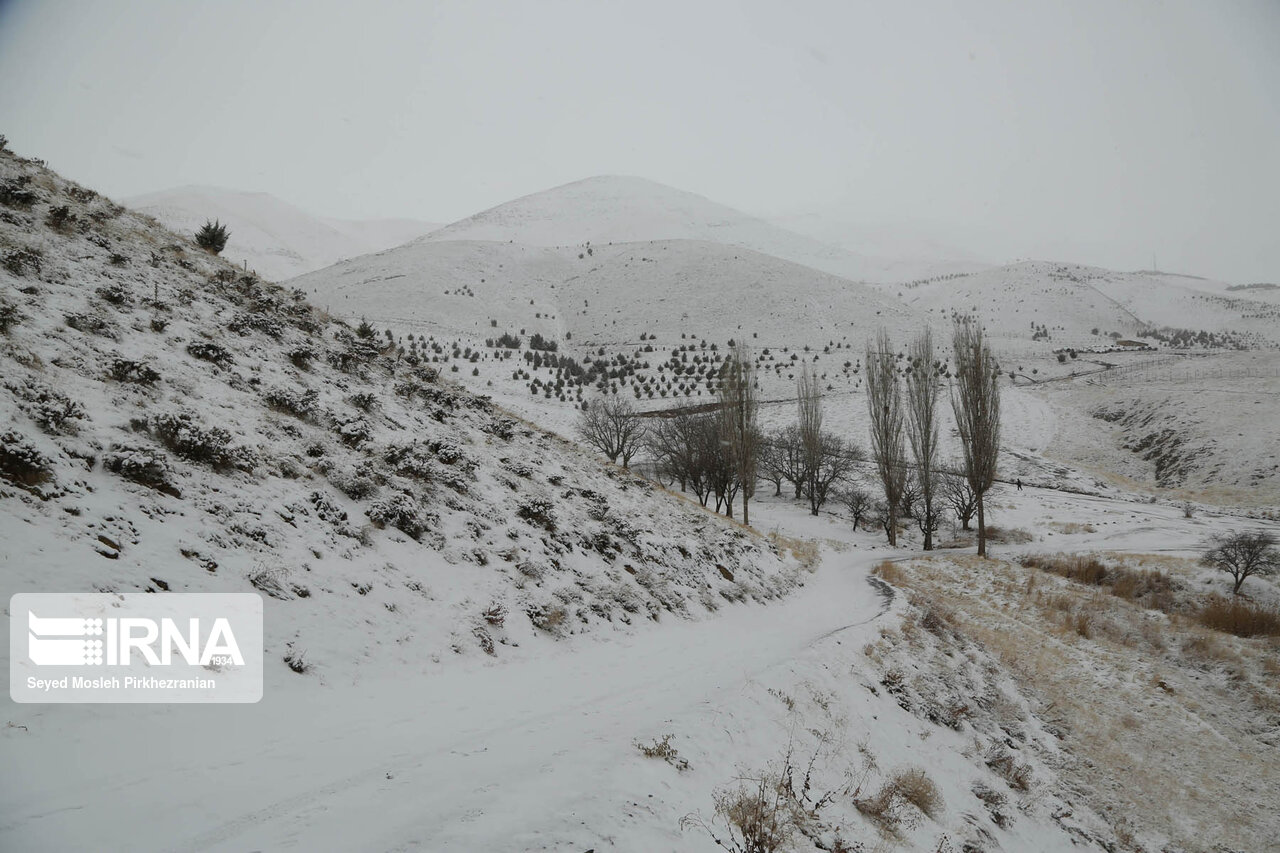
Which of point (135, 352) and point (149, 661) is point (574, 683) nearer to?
point (149, 661)

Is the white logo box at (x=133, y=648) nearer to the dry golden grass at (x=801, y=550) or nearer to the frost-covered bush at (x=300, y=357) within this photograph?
the frost-covered bush at (x=300, y=357)

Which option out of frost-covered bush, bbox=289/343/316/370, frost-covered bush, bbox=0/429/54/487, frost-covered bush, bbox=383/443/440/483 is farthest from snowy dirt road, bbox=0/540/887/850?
frost-covered bush, bbox=289/343/316/370

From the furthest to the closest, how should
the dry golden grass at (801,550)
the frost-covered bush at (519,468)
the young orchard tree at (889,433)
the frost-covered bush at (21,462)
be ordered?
the young orchard tree at (889,433) → the dry golden grass at (801,550) → the frost-covered bush at (519,468) → the frost-covered bush at (21,462)

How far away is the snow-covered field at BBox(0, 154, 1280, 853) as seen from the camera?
15.4 feet

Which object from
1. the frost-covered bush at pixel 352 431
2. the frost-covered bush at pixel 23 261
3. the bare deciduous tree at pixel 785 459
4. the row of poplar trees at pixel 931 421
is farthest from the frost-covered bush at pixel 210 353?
the bare deciduous tree at pixel 785 459

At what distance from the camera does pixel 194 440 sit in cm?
895

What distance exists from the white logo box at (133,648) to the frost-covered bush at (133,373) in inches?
206

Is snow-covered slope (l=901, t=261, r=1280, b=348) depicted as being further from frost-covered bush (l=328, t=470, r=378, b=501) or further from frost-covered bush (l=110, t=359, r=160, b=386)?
frost-covered bush (l=110, t=359, r=160, b=386)

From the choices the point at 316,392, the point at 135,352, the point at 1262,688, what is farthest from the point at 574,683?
the point at 1262,688

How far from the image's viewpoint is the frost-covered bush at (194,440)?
8836 mm

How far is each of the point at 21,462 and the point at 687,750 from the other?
27.0ft

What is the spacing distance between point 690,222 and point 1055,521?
111990 mm

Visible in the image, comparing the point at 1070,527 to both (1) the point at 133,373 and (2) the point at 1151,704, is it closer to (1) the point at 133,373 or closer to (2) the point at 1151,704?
(2) the point at 1151,704

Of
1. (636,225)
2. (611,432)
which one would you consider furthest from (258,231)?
(611,432)
